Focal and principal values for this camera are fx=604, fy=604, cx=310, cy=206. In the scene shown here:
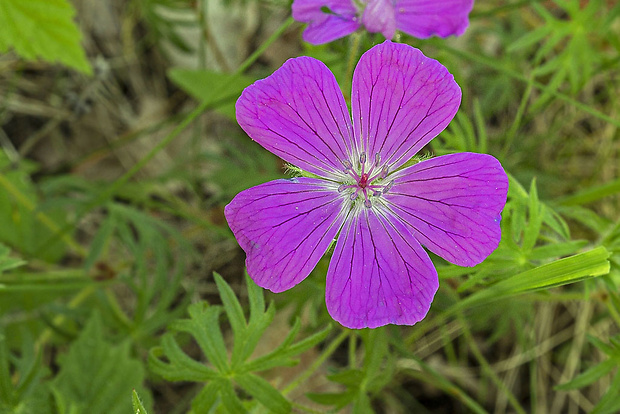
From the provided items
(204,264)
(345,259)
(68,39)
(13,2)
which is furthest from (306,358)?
(13,2)

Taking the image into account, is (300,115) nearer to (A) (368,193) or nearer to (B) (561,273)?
(A) (368,193)

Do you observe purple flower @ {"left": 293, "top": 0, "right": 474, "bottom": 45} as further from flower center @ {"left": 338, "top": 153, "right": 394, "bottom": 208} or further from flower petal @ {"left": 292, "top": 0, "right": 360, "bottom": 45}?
flower center @ {"left": 338, "top": 153, "right": 394, "bottom": 208}

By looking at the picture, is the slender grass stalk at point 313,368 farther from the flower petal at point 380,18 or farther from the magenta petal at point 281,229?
the flower petal at point 380,18

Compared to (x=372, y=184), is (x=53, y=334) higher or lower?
lower

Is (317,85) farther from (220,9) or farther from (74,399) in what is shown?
(220,9)

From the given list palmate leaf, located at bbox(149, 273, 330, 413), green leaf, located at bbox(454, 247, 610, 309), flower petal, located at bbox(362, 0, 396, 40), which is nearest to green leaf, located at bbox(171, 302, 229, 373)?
palmate leaf, located at bbox(149, 273, 330, 413)

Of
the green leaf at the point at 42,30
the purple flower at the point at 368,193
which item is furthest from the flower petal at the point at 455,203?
the green leaf at the point at 42,30
